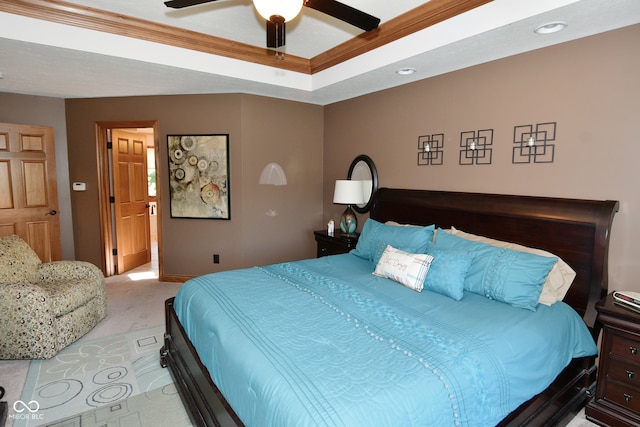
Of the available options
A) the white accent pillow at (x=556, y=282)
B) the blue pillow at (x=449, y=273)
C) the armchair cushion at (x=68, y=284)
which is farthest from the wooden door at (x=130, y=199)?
the white accent pillow at (x=556, y=282)

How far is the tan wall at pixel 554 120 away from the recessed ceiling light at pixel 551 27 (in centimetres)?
26

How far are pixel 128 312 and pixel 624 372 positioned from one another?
420 centimetres

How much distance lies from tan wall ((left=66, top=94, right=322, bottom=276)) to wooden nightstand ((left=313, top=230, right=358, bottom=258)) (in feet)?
2.31

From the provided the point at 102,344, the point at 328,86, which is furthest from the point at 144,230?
the point at 328,86

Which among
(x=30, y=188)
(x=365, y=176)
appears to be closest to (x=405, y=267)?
(x=365, y=176)

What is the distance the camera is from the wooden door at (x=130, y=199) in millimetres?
5008

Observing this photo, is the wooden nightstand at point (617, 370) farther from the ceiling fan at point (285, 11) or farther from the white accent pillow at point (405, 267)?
the ceiling fan at point (285, 11)

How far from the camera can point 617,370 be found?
82.0 inches

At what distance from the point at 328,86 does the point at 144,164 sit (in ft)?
11.5

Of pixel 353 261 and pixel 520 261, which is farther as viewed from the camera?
pixel 353 261

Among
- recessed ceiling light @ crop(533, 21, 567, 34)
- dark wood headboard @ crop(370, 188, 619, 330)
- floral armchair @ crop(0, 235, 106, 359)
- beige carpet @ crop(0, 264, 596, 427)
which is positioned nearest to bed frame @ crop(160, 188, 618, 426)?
dark wood headboard @ crop(370, 188, 619, 330)

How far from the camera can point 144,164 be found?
5742mm

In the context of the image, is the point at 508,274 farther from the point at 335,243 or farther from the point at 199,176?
the point at 199,176

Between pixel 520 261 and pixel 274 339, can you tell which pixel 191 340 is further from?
pixel 520 261
